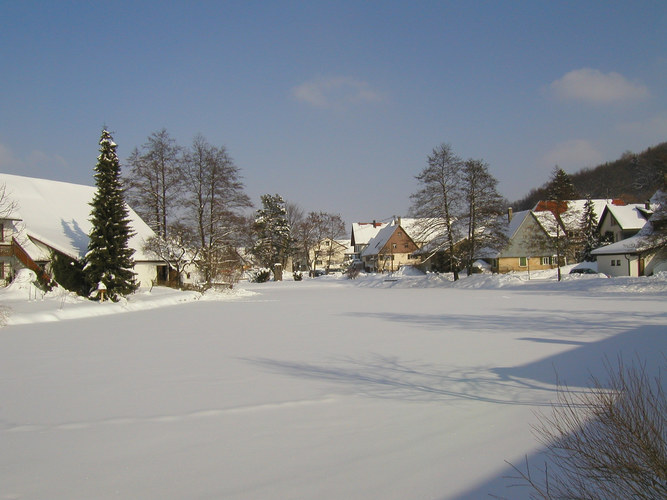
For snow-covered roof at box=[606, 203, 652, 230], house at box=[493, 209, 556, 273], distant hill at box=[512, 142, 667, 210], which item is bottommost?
house at box=[493, 209, 556, 273]

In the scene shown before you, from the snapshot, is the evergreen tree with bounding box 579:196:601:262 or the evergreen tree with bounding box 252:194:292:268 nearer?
the evergreen tree with bounding box 579:196:601:262

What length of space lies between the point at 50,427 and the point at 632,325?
44.9 feet

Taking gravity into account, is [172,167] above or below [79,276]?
Result: above

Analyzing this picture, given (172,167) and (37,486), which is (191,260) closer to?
(172,167)

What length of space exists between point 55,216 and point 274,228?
32.5 m

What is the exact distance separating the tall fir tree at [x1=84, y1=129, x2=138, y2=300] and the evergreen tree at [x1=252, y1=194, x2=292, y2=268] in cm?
3332

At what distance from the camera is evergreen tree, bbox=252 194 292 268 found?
62.1 metres

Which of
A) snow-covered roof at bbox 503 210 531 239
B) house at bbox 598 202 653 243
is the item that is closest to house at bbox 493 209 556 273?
snow-covered roof at bbox 503 210 531 239

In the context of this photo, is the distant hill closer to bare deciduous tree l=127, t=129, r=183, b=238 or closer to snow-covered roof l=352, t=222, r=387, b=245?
snow-covered roof l=352, t=222, r=387, b=245

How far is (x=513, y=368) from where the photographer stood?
831cm

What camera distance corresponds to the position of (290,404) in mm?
6523

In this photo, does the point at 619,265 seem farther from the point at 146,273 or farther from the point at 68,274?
the point at 68,274

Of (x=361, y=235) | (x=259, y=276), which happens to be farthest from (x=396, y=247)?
(x=259, y=276)

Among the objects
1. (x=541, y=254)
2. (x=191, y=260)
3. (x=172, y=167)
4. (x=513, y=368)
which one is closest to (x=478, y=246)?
A: (x=541, y=254)
